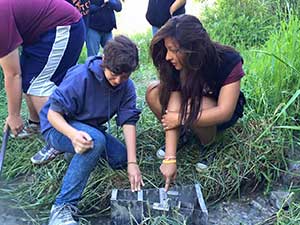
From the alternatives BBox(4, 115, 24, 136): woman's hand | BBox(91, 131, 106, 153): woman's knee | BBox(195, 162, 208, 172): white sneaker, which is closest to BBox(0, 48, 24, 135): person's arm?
BBox(4, 115, 24, 136): woman's hand

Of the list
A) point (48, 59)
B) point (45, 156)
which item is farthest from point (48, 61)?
point (45, 156)

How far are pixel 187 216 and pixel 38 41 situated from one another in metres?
1.23

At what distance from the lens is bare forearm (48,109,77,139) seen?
232 cm

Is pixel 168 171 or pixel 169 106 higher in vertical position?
pixel 169 106

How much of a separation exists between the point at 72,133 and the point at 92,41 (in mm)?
1912

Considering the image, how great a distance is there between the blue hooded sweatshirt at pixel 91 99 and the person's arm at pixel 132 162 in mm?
43

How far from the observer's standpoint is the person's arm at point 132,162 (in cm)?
238

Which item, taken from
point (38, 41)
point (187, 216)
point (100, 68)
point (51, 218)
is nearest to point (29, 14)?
point (38, 41)

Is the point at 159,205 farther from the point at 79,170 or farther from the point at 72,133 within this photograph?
the point at 72,133

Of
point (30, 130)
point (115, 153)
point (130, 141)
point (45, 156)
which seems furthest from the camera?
point (30, 130)

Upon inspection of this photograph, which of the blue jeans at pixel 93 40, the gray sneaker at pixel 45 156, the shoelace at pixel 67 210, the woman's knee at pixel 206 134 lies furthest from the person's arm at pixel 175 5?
the shoelace at pixel 67 210

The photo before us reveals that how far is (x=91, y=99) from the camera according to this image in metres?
2.44

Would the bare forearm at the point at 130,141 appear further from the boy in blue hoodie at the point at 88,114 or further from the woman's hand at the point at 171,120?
the woman's hand at the point at 171,120

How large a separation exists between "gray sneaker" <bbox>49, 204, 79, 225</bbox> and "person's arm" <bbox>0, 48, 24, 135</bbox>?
0.54 metres
